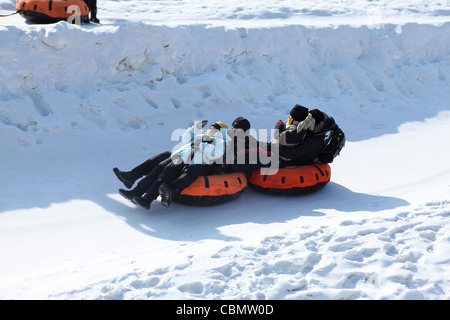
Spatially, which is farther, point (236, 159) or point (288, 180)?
point (288, 180)

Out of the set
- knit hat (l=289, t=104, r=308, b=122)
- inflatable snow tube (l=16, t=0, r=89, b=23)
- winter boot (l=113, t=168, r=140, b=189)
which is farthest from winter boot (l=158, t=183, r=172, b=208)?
inflatable snow tube (l=16, t=0, r=89, b=23)

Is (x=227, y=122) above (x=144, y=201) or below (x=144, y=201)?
above

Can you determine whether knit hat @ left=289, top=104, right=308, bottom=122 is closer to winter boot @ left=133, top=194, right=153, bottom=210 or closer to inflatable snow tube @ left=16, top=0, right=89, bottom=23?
winter boot @ left=133, top=194, right=153, bottom=210

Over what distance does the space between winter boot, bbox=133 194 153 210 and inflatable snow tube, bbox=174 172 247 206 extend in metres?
0.35

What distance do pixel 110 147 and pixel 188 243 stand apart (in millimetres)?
2920

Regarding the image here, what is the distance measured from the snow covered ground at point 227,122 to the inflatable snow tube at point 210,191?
0.13 metres

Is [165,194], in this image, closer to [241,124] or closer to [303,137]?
[241,124]

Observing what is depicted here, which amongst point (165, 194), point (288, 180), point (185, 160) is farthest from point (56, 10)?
point (288, 180)

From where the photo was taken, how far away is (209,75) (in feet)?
29.2

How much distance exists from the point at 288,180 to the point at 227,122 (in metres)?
2.42

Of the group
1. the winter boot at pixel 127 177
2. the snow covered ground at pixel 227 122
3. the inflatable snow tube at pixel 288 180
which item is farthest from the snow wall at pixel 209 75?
the inflatable snow tube at pixel 288 180
